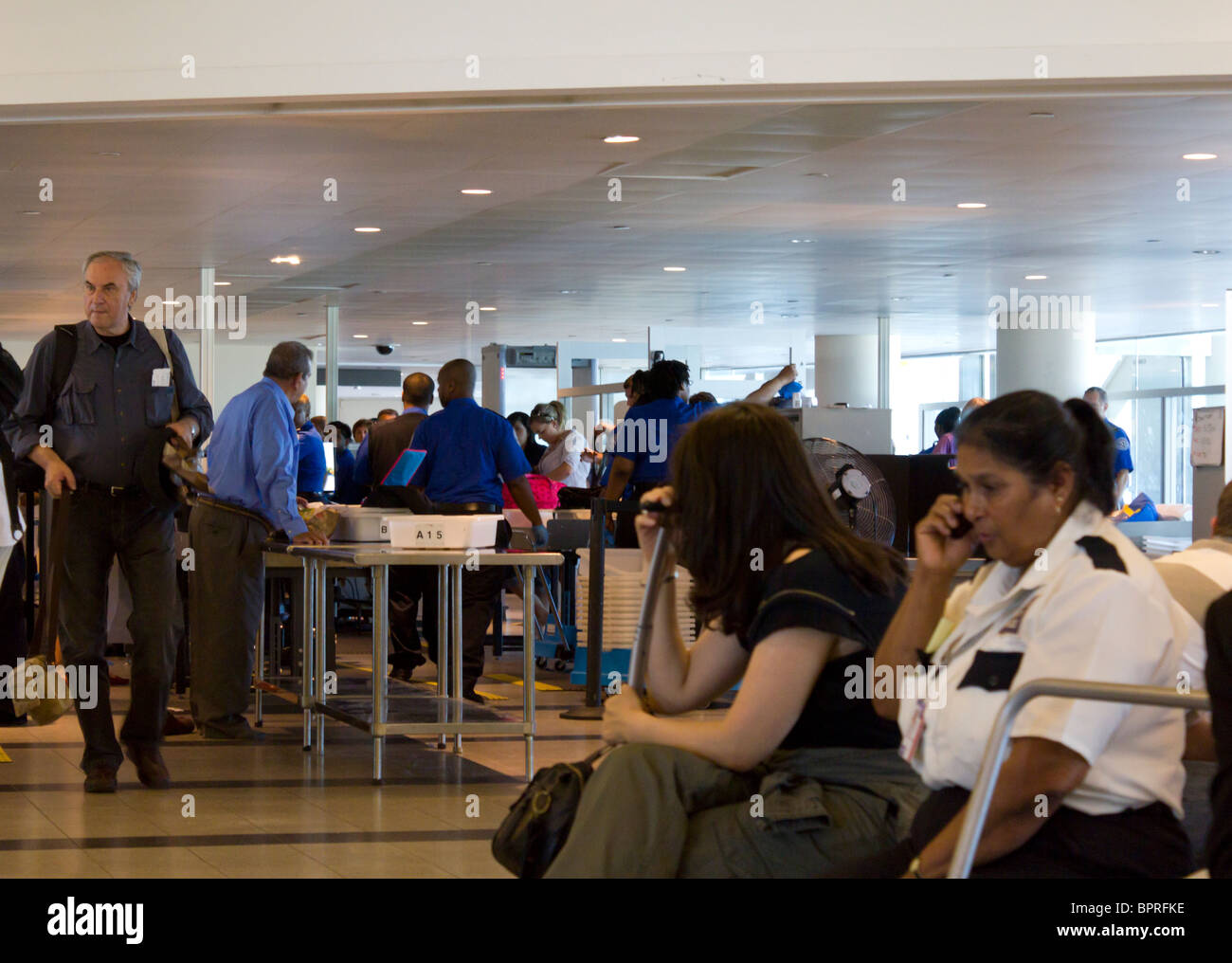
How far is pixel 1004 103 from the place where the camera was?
7281mm

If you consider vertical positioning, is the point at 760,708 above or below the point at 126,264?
below

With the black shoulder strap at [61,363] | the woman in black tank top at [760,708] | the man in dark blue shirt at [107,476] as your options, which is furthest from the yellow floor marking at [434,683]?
the woman in black tank top at [760,708]

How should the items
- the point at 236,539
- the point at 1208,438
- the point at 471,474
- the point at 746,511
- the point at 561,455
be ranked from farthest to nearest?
1. the point at 561,455
2. the point at 471,474
3. the point at 1208,438
4. the point at 236,539
5. the point at 746,511

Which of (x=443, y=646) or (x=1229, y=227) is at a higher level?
(x=1229, y=227)

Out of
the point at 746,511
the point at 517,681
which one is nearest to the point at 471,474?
the point at 517,681

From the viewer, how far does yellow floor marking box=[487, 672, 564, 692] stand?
822cm

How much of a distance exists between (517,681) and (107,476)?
12.4ft

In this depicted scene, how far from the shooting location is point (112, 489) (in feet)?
16.3

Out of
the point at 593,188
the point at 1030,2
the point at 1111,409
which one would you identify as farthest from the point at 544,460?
the point at 1111,409

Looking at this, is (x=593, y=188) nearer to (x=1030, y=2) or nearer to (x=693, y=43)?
(x=693, y=43)

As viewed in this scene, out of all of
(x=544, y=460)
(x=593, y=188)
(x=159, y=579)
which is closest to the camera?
(x=159, y=579)

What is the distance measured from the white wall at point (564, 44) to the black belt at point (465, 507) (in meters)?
1.95

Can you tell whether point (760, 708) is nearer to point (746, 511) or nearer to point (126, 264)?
point (746, 511)
